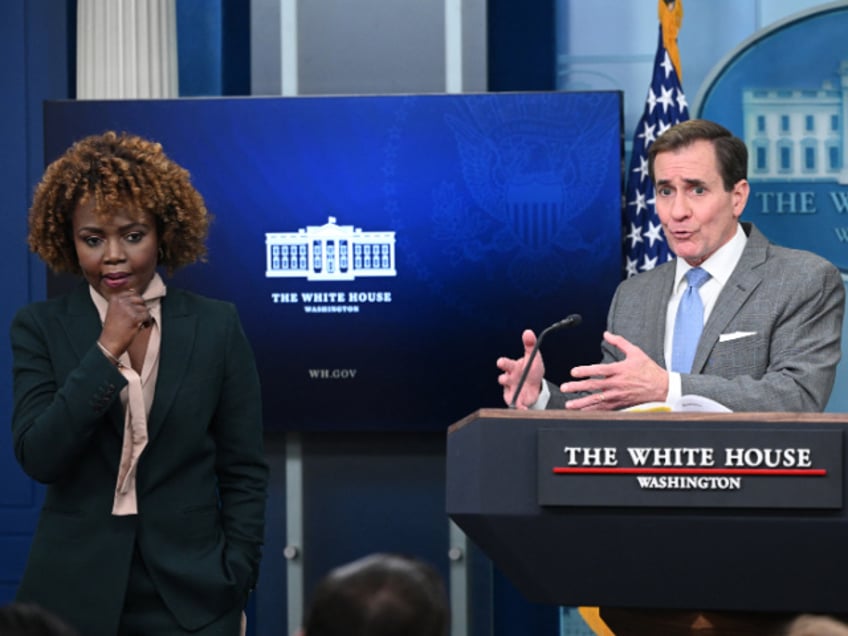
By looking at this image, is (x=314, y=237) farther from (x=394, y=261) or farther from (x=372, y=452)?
(x=372, y=452)

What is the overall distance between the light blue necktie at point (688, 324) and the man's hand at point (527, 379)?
36 cm

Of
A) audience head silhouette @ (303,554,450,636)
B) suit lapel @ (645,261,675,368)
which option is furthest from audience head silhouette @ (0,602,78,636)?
suit lapel @ (645,261,675,368)

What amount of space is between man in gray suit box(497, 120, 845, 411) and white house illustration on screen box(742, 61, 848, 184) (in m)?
1.80

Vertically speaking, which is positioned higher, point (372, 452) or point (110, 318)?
point (110, 318)

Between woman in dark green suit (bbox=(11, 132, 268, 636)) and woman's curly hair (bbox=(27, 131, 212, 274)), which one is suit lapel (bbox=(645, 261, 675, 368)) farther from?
woman's curly hair (bbox=(27, 131, 212, 274))

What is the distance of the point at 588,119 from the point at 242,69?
1.37 meters

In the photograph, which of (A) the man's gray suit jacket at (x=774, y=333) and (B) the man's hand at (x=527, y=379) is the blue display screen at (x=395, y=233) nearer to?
(A) the man's gray suit jacket at (x=774, y=333)

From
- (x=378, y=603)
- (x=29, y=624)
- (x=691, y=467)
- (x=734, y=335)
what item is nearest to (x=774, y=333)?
(x=734, y=335)

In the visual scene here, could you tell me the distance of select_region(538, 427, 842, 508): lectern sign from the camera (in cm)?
201

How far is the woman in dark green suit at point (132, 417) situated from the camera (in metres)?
2.48

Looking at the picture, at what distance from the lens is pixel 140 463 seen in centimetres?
254

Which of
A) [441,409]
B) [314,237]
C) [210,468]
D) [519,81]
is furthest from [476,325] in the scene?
[210,468]

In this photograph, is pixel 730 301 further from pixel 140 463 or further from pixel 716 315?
pixel 140 463

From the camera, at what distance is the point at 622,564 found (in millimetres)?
2109
